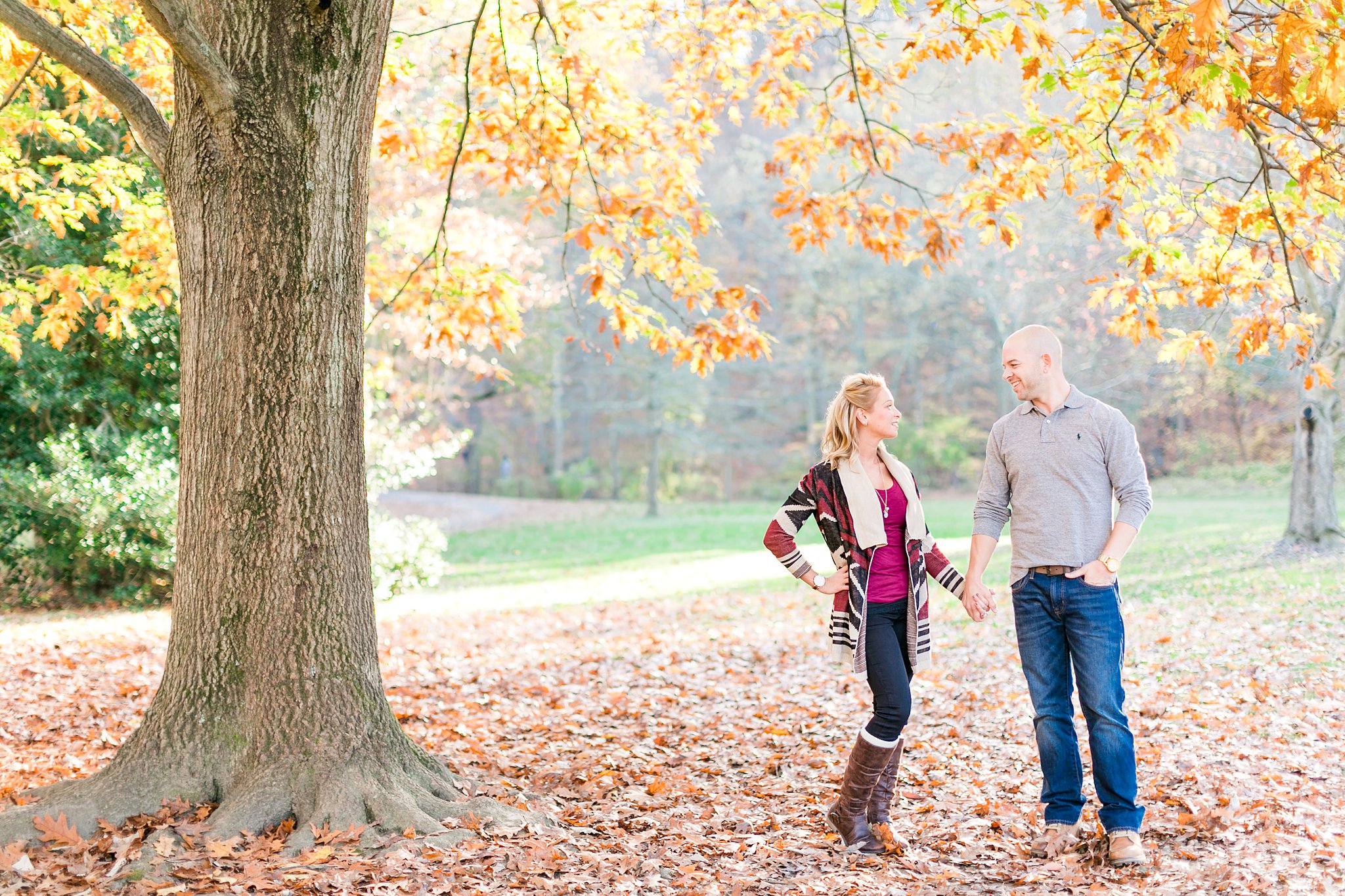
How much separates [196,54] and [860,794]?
383 cm

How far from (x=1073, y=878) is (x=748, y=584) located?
442 inches

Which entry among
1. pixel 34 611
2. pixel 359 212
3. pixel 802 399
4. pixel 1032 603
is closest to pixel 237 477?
pixel 359 212

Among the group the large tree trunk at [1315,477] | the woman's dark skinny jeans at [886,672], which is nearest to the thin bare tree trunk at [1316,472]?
the large tree trunk at [1315,477]

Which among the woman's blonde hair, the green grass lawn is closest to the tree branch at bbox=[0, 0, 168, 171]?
the woman's blonde hair

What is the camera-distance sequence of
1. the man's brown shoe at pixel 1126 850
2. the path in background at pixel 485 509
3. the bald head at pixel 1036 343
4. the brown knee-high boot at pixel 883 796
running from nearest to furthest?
the man's brown shoe at pixel 1126 850
the bald head at pixel 1036 343
the brown knee-high boot at pixel 883 796
the path in background at pixel 485 509

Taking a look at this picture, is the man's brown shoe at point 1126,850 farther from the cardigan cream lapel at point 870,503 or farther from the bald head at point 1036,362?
the bald head at point 1036,362

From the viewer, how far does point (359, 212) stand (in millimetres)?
4375

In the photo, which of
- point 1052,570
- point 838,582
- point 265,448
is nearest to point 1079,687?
point 1052,570

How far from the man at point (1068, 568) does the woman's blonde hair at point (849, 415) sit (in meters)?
0.53

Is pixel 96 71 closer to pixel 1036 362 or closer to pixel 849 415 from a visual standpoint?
pixel 849 415

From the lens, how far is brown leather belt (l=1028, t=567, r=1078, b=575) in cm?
402

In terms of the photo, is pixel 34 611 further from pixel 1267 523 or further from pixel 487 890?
pixel 1267 523

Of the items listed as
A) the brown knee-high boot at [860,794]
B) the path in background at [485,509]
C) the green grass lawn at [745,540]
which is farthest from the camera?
the path in background at [485,509]

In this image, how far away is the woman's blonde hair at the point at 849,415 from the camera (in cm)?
432
